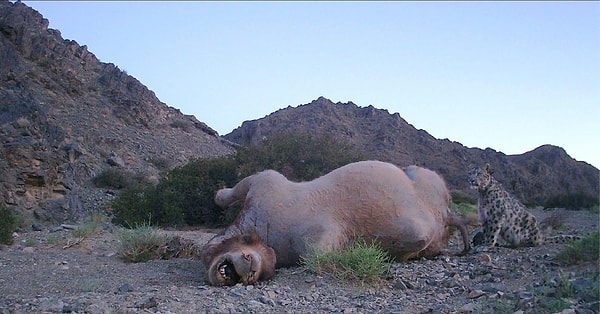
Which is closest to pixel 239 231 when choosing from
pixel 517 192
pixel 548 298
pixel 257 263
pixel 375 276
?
pixel 257 263

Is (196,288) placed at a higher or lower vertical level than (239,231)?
lower

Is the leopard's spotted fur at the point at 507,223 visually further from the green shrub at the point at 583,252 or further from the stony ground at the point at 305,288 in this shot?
the green shrub at the point at 583,252

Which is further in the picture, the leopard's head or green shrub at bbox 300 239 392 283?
the leopard's head

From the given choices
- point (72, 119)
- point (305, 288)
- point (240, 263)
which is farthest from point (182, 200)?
point (72, 119)

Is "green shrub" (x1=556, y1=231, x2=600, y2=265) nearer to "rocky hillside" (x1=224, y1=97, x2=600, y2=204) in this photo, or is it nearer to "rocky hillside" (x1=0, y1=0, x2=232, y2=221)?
"rocky hillside" (x1=0, y1=0, x2=232, y2=221)

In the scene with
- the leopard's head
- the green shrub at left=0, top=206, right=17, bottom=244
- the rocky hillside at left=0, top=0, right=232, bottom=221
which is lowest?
the green shrub at left=0, top=206, right=17, bottom=244

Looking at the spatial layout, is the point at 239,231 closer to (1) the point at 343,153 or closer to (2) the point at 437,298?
(2) the point at 437,298

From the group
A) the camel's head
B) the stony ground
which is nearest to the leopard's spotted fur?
the stony ground

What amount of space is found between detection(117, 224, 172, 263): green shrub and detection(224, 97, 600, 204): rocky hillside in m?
26.4

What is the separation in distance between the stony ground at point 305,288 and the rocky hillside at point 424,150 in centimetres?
2760

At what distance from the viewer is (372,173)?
23.8 ft

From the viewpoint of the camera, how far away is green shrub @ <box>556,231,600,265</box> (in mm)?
6188

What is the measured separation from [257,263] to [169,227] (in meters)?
7.40

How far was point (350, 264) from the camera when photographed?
19.9 feet
